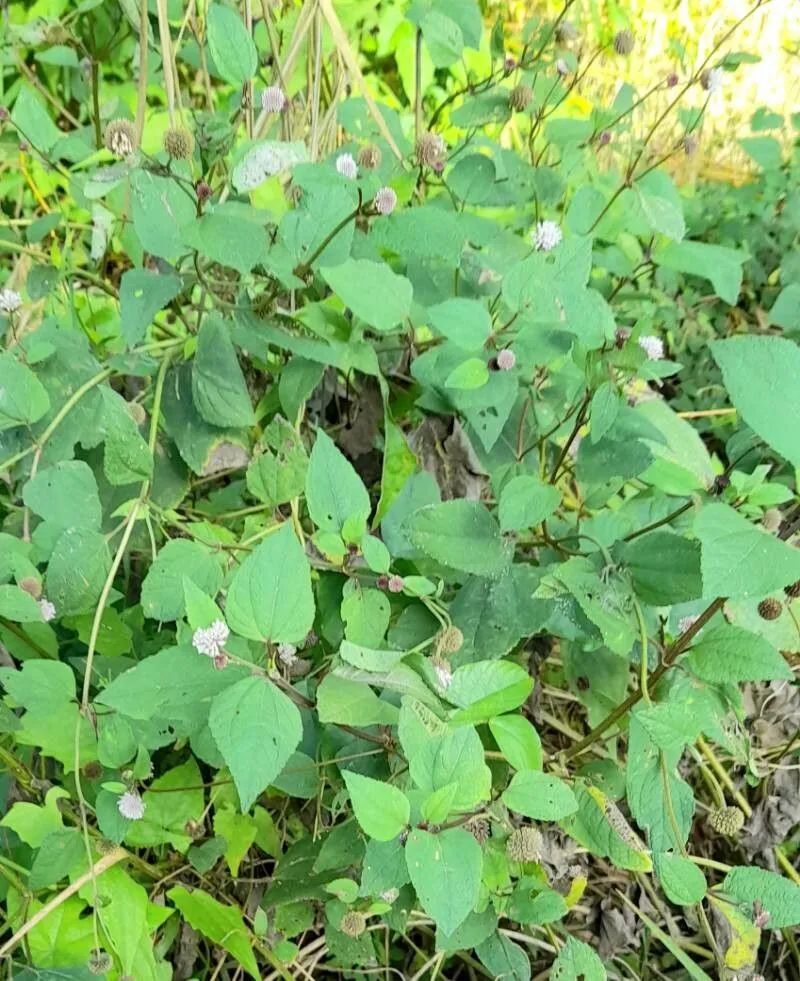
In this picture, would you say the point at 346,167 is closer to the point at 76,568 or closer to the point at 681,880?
the point at 76,568

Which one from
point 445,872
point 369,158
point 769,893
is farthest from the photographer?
point 369,158

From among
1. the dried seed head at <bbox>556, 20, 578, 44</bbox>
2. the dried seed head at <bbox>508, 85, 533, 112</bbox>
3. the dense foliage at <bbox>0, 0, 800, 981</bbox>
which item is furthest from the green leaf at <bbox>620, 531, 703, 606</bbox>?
the dried seed head at <bbox>556, 20, 578, 44</bbox>

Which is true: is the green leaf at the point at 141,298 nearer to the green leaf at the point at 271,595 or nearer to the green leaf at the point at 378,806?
the green leaf at the point at 271,595

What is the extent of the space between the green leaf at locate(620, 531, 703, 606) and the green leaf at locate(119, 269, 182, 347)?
1.26 feet

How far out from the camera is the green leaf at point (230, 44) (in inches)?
20.8

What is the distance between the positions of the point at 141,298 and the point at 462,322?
0.24 meters

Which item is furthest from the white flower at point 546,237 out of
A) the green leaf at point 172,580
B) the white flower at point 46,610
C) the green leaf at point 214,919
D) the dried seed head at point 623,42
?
the green leaf at point 214,919

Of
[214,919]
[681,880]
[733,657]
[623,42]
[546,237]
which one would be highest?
[623,42]

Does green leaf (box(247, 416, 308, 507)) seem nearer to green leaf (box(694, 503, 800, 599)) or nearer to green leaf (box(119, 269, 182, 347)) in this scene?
green leaf (box(119, 269, 182, 347))

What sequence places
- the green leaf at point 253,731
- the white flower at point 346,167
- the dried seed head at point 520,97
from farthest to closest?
the dried seed head at point 520,97, the white flower at point 346,167, the green leaf at point 253,731

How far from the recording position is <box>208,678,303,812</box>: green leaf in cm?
39

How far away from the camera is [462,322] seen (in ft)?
1.73

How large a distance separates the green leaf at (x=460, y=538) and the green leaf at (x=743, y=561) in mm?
170

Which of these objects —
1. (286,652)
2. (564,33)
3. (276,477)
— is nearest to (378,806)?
(286,652)
